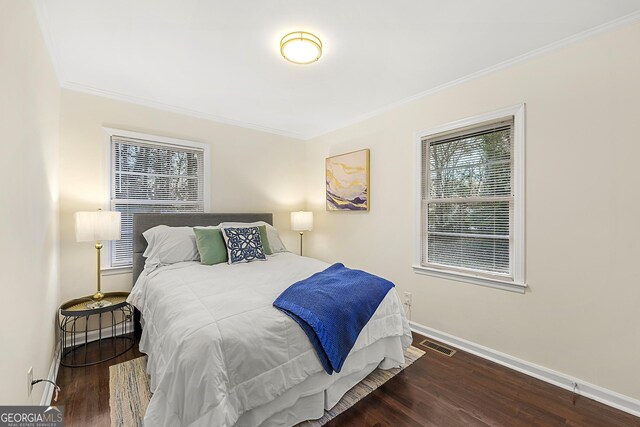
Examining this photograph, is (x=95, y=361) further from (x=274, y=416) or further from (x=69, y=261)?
(x=274, y=416)

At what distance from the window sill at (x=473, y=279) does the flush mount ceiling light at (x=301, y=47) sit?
2283 mm

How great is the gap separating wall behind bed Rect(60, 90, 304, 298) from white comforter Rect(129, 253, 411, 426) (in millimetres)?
1193

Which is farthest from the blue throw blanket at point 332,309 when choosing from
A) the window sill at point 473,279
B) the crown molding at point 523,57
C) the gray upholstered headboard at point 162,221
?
the crown molding at point 523,57

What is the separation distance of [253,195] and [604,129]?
3.61m

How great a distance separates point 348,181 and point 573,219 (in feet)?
7.64

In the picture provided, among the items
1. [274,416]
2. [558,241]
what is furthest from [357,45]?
[274,416]

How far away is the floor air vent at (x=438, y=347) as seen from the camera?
2.57 meters

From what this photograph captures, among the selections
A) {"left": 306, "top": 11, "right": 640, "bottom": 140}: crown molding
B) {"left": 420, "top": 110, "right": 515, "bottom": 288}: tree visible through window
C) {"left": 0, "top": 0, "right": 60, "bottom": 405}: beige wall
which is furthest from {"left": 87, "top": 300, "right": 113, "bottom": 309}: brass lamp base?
{"left": 306, "top": 11, "right": 640, "bottom": 140}: crown molding

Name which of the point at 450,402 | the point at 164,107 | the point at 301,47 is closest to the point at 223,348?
the point at 450,402

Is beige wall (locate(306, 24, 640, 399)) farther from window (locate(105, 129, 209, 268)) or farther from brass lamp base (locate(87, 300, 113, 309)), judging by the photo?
brass lamp base (locate(87, 300, 113, 309))

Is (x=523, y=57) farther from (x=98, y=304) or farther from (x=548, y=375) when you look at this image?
(x=98, y=304)

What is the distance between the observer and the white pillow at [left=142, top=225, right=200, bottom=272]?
2732mm

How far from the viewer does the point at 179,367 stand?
1.32 meters

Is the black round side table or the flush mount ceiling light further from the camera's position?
the black round side table
